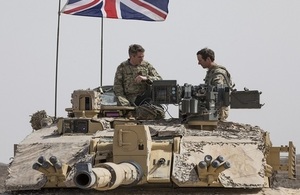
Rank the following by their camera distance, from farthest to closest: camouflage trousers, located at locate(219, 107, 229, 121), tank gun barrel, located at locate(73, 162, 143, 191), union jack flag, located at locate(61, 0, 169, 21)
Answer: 1. union jack flag, located at locate(61, 0, 169, 21)
2. camouflage trousers, located at locate(219, 107, 229, 121)
3. tank gun barrel, located at locate(73, 162, 143, 191)

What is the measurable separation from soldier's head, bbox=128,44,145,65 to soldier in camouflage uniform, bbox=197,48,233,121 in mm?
1090

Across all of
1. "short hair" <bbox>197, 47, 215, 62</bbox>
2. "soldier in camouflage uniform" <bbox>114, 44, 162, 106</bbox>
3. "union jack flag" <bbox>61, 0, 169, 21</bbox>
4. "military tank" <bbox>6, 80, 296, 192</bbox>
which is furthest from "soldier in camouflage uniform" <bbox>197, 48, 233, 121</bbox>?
"union jack flag" <bbox>61, 0, 169, 21</bbox>

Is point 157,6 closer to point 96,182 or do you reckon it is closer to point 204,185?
point 204,185

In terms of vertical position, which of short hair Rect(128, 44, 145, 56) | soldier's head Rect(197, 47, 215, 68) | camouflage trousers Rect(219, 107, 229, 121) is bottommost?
camouflage trousers Rect(219, 107, 229, 121)

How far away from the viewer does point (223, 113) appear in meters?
17.1

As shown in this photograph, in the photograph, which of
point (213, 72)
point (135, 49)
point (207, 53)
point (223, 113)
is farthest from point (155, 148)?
point (135, 49)

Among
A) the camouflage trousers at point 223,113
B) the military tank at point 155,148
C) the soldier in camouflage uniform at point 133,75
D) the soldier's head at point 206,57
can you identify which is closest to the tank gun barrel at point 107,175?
the military tank at point 155,148

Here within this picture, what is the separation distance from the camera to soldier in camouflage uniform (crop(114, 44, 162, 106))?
17672 millimetres

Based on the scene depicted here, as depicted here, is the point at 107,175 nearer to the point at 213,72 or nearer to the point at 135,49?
the point at 213,72

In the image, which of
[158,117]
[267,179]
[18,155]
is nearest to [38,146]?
[18,155]

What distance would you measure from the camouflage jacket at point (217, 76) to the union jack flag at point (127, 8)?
6.74 metres

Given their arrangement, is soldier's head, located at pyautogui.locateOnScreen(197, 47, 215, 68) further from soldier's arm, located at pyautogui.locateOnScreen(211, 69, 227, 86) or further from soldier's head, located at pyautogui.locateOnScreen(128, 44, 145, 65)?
soldier's head, located at pyautogui.locateOnScreen(128, 44, 145, 65)

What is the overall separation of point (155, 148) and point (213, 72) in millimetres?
3317

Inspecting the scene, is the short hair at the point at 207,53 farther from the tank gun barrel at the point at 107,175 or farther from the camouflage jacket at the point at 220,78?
the tank gun barrel at the point at 107,175
